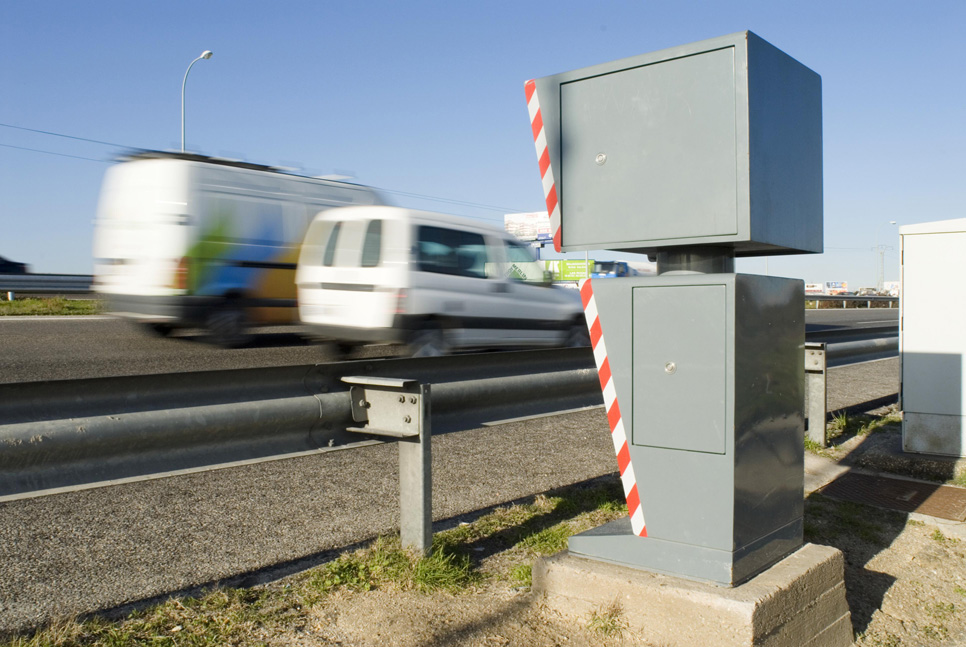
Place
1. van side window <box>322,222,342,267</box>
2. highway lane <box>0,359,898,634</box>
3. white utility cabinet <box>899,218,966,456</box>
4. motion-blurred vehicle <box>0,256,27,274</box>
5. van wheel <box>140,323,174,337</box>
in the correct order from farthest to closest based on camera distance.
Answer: motion-blurred vehicle <box>0,256,27,274</box>
van wheel <box>140,323,174,337</box>
van side window <box>322,222,342,267</box>
white utility cabinet <box>899,218,966,456</box>
highway lane <box>0,359,898,634</box>

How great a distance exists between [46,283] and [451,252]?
14.2 metres

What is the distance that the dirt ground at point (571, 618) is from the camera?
2.57 metres

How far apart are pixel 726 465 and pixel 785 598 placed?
44cm

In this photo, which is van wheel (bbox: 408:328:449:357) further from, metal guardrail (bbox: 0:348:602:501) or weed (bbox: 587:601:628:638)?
weed (bbox: 587:601:628:638)

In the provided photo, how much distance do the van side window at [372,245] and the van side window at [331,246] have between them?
502 millimetres

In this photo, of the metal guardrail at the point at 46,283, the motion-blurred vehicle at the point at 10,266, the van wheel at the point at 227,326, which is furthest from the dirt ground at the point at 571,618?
the motion-blurred vehicle at the point at 10,266

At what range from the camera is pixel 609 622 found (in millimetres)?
2602

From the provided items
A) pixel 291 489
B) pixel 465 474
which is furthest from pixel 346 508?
pixel 465 474

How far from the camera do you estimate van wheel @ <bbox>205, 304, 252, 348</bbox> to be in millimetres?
11023

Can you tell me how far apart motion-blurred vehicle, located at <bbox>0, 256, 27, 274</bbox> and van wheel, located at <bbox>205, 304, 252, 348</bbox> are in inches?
652

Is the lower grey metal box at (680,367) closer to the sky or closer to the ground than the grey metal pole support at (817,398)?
closer to the sky

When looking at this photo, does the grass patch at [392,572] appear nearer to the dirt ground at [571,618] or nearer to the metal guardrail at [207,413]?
the dirt ground at [571,618]

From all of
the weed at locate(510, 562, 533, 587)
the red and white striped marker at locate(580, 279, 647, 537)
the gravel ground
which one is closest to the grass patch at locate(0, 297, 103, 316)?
the gravel ground

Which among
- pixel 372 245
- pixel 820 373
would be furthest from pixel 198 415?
pixel 372 245
